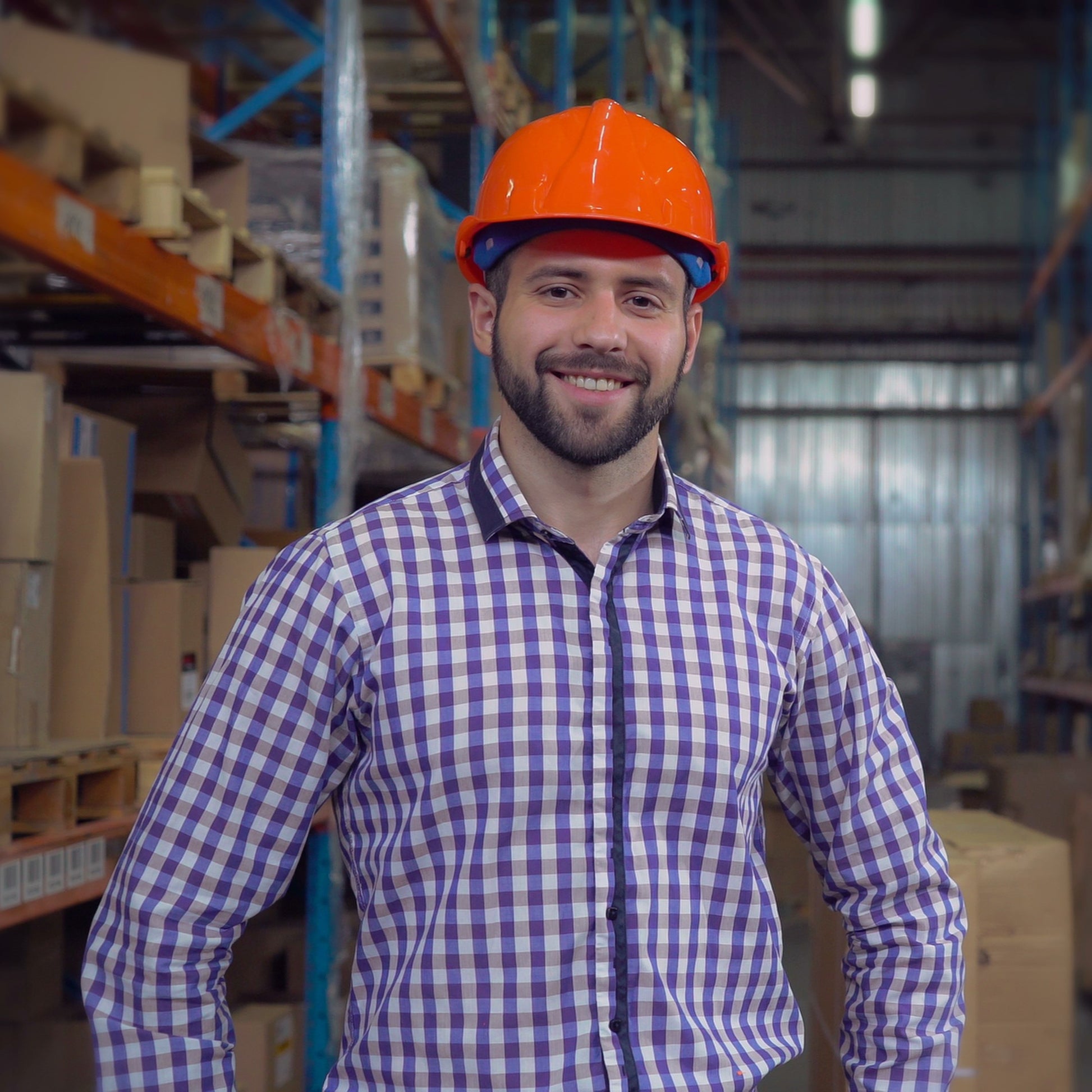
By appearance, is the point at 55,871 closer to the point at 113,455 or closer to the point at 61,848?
the point at 61,848

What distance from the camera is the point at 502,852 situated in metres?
1.61

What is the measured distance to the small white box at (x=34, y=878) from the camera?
244cm

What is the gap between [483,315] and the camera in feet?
6.18

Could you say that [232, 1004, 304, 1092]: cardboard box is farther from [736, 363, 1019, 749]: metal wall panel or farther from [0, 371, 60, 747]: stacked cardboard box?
[736, 363, 1019, 749]: metal wall panel

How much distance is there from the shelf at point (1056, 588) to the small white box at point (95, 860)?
27.4 ft

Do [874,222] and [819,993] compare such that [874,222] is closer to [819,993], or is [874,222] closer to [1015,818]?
[1015,818]

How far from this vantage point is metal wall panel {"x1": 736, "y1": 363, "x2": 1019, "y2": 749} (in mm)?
16641

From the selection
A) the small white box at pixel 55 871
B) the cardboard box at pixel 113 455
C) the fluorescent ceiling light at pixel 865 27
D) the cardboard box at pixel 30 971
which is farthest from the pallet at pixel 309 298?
the fluorescent ceiling light at pixel 865 27

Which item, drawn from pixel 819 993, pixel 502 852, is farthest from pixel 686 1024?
pixel 819 993

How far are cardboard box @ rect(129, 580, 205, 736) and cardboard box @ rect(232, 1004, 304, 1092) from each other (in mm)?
893

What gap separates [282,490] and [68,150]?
15.7ft

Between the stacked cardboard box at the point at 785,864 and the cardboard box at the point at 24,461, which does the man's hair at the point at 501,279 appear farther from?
the stacked cardboard box at the point at 785,864

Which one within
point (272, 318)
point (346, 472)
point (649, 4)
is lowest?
point (346, 472)

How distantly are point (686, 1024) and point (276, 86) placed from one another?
358 cm
